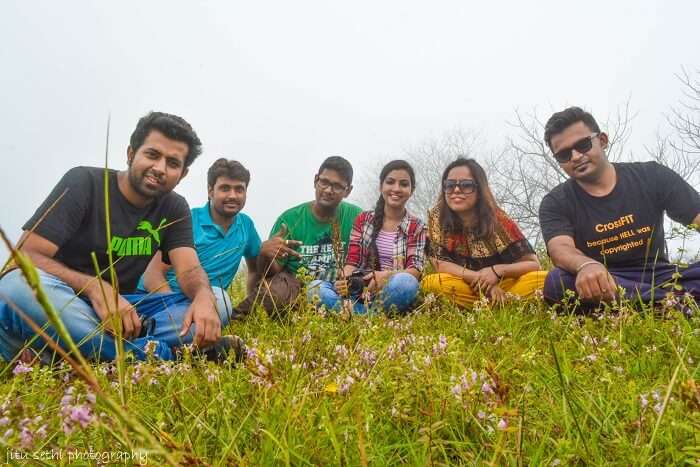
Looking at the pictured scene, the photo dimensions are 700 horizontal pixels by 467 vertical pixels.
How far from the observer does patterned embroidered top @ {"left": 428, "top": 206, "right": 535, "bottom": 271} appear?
17.7 ft

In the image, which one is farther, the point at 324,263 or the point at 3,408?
the point at 324,263

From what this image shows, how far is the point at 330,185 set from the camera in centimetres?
581

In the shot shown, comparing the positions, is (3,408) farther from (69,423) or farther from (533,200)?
(533,200)

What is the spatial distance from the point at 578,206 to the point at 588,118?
0.82 meters

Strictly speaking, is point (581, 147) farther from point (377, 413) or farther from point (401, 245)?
point (377, 413)

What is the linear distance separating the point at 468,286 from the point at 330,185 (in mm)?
2023

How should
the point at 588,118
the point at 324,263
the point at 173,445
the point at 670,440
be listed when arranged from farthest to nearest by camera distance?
the point at 324,263, the point at 588,118, the point at 670,440, the point at 173,445

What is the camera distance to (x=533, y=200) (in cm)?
2600

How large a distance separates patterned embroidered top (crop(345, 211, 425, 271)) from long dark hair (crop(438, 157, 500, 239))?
36 cm

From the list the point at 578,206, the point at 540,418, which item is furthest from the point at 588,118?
the point at 540,418

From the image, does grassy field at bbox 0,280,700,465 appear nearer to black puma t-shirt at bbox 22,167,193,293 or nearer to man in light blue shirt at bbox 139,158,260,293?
black puma t-shirt at bbox 22,167,193,293

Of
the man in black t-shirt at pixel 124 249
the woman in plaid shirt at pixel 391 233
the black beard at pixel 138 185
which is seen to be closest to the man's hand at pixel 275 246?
the woman in plaid shirt at pixel 391 233

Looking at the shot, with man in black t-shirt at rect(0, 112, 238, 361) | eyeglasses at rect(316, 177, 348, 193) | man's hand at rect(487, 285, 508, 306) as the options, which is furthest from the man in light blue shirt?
man's hand at rect(487, 285, 508, 306)

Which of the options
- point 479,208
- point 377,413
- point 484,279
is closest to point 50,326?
point 377,413
